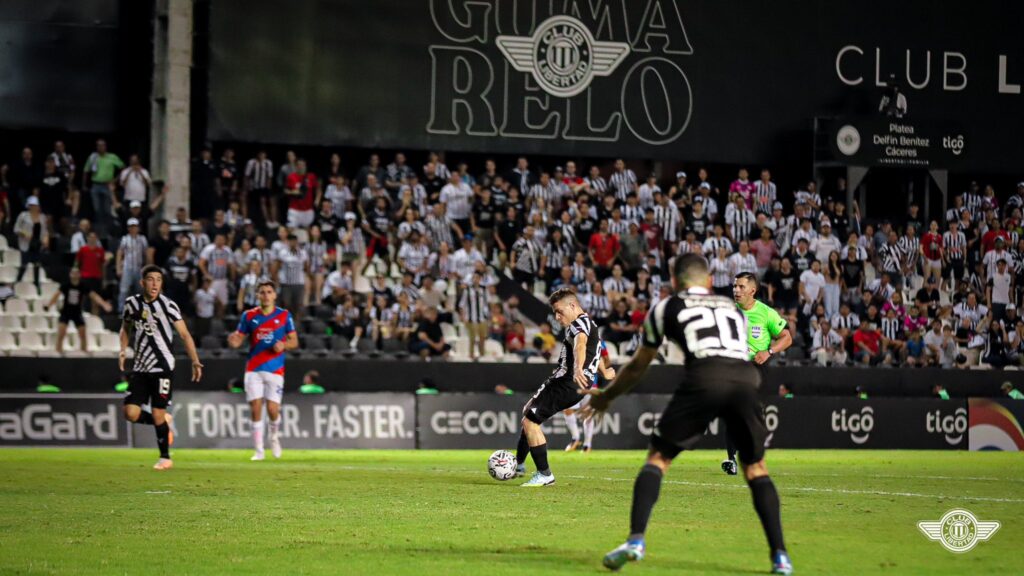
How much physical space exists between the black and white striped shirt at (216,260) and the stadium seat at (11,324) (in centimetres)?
394

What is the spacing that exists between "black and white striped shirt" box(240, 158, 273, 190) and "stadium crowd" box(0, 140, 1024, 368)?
5 cm

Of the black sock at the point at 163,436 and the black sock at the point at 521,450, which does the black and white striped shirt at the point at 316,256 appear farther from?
the black sock at the point at 521,450

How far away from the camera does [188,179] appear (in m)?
35.8

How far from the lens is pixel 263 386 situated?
23078mm

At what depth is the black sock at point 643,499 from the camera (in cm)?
970

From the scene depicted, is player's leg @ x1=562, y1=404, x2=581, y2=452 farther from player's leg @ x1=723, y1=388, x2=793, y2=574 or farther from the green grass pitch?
player's leg @ x1=723, y1=388, x2=793, y2=574

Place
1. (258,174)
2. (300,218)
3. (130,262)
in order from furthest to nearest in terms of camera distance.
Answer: (258,174) → (300,218) → (130,262)

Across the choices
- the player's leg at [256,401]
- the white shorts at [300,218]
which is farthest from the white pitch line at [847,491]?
the white shorts at [300,218]

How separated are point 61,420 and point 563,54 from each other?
709 inches

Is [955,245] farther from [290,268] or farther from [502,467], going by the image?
[502,467]

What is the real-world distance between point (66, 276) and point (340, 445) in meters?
7.90

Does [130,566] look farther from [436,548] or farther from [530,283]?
[530,283]

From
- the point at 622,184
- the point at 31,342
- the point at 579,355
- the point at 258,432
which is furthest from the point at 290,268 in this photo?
the point at 579,355

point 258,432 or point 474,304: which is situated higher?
point 474,304
